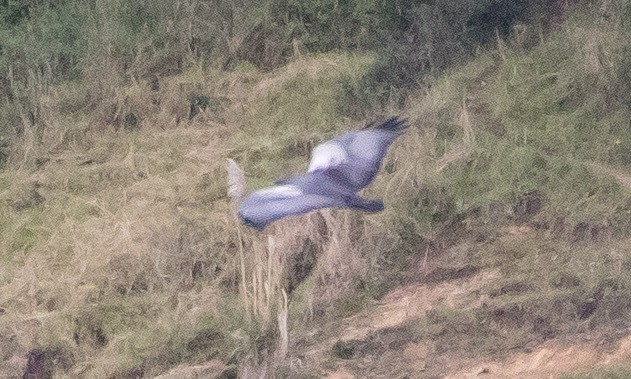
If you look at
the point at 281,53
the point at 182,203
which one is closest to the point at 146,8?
the point at 281,53

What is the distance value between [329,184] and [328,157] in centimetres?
19

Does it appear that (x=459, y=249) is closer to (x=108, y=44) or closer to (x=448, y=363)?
(x=448, y=363)

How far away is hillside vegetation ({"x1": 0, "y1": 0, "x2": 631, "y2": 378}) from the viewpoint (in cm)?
320

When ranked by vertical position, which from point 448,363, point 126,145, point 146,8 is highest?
point 146,8

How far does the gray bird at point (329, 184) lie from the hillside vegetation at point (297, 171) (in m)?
0.74

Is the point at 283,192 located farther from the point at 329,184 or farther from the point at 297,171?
the point at 297,171

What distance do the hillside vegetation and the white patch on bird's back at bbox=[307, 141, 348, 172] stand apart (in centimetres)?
70

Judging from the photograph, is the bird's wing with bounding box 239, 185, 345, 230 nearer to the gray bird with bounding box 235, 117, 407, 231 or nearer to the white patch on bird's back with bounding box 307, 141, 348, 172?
the gray bird with bounding box 235, 117, 407, 231

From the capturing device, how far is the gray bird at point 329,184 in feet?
7.51

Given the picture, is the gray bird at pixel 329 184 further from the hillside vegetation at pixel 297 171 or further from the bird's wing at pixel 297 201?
the hillside vegetation at pixel 297 171

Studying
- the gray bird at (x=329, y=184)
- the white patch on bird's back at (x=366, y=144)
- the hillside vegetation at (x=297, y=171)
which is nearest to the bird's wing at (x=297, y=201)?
the gray bird at (x=329, y=184)

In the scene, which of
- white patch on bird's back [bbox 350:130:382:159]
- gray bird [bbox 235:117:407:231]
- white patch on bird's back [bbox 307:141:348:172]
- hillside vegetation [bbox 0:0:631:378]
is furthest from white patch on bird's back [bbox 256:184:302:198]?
hillside vegetation [bbox 0:0:631:378]

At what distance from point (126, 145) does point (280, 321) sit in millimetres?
1672

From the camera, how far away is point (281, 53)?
4672mm
